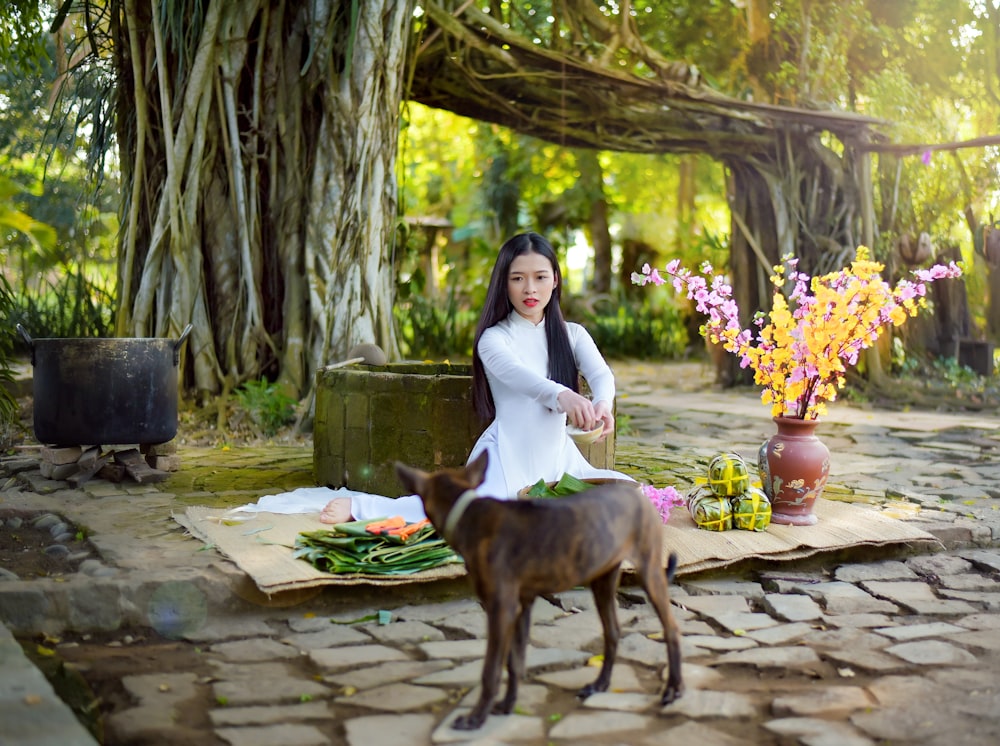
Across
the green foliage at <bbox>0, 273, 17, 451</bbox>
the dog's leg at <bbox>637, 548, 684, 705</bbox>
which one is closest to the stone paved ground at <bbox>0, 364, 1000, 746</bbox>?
the dog's leg at <bbox>637, 548, 684, 705</bbox>

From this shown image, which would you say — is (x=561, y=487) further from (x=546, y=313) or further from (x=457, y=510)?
(x=457, y=510)

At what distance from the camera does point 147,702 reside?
2336mm

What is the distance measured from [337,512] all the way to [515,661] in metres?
1.63

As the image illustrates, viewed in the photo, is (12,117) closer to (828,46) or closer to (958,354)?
(828,46)

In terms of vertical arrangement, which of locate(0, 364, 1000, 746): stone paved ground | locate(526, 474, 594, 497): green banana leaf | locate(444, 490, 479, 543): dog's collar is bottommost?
locate(0, 364, 1000, 746): stone paved ground

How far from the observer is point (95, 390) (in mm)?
4609

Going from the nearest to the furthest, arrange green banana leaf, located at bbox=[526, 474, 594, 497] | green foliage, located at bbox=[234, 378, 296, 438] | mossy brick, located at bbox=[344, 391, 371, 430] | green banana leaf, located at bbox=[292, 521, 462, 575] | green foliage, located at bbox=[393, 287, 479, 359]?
green banana leaf, located at bbox=[526, 474, 594, 497]
green banana leaf, located at bbox=[292, 521, 462, 575]
mossy brick, located at bbox=[344, 391, 371, 430]
green foliage, located at bbox=[234, 378, 296, 438]
green foliage, located at bbox=[393, 287, 479, 359]

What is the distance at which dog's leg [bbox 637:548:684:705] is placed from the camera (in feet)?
7.61

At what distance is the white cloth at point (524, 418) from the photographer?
3.38 meters

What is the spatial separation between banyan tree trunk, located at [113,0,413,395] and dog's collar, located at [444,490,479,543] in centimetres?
445

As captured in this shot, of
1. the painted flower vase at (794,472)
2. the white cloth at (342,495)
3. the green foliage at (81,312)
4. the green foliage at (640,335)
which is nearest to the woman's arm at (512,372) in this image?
the white cloth at (342,495)

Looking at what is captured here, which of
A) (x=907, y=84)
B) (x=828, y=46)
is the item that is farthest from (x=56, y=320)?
(x=907, y=84)

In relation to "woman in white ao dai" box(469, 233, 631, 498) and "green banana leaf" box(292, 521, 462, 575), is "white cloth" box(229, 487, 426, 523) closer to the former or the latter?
"green banana leaf" box(292, 521, 462, 575)

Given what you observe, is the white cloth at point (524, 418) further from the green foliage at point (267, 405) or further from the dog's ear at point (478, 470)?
the green foliage at point (267, 405)
